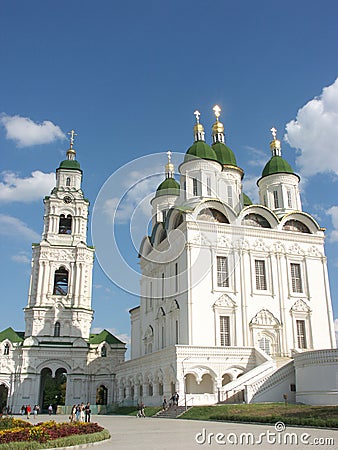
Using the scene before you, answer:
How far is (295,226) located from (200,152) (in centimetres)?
942

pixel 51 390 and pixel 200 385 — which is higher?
pixel 200 385

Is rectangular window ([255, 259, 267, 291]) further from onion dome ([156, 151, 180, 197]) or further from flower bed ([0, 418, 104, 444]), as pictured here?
flower bed ([0, 418, 104, 444])

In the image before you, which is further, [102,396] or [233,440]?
[102,396]

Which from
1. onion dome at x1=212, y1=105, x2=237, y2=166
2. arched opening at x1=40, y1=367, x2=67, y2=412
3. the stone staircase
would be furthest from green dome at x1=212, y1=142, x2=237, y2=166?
arched opening at x1=40, y1=367, x2=67, y2=412

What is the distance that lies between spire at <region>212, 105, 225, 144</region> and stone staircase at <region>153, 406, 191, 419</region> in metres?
24.1

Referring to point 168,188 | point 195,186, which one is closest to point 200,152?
point 195,186

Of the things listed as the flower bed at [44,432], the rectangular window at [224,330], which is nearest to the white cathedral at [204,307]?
the rectangular window at [224,330]

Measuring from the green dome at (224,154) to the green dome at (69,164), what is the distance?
1739cm

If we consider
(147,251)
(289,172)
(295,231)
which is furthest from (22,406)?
(289,172)

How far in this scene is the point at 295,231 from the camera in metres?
36.5

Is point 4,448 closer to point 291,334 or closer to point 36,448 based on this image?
point 36,448

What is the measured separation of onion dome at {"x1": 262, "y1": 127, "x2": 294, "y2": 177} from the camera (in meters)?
39.7

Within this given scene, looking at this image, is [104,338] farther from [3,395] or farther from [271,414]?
[271,414]

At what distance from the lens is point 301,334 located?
111ft
